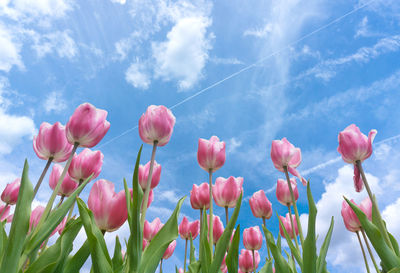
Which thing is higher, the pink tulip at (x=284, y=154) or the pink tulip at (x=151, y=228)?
the pink tulip at (x=284, y=154)

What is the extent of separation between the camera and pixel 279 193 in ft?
11.5

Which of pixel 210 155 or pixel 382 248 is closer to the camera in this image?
pixel 382 248

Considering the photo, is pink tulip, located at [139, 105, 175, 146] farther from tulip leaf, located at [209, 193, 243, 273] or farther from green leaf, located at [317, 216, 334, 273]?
green leaf, located at [317, 216, 334, 273]

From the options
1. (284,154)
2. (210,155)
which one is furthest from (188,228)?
(284,154)

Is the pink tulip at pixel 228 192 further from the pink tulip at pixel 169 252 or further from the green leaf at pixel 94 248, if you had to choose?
the green leaf at pixel 94 248

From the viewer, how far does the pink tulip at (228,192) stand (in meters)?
3.14

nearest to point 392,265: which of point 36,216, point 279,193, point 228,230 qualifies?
point 228,230

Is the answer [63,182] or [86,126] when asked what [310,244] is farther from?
[63,182]

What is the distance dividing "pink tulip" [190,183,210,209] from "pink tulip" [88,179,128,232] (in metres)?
1.43

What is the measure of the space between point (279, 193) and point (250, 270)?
1.48 m

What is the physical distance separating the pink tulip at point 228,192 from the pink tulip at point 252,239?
44.0 inches

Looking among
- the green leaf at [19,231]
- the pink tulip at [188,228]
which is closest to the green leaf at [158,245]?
the green leaf at [19,231]

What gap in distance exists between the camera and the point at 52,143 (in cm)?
213

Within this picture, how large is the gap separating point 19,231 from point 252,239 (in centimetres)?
325
